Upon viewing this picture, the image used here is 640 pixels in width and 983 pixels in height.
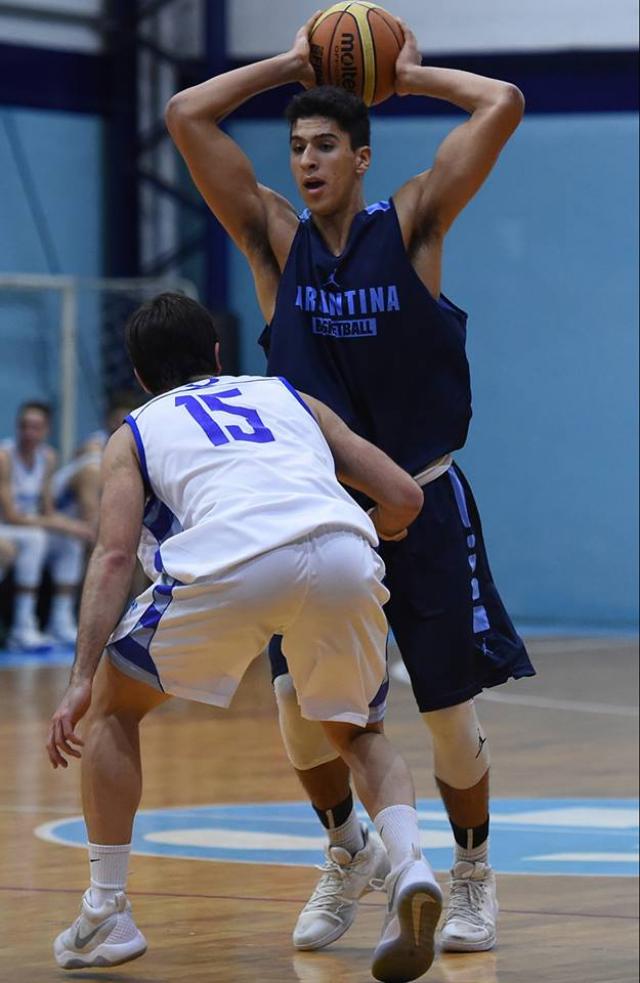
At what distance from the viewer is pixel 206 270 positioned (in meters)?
16.7

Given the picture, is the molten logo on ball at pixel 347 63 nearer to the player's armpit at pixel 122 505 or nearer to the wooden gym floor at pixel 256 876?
the player's armpit at pixel 122 505

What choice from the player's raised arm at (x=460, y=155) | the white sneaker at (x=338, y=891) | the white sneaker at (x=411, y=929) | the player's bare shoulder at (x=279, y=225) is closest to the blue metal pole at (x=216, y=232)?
the player's bare shoulder at (x=279, y=225)

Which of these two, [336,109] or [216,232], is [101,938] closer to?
[336,109]

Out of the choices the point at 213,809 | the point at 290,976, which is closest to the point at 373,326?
the point at 290,976

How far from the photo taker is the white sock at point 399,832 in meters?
4.14

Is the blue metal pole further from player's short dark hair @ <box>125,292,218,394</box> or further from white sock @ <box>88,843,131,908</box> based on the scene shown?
white sock @ <box>88,843,131,908</box>

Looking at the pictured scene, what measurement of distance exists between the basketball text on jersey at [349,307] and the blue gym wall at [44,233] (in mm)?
11034

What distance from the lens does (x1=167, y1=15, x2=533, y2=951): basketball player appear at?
4684 mm

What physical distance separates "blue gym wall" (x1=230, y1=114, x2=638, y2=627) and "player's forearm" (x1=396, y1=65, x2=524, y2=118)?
1097 centimetres

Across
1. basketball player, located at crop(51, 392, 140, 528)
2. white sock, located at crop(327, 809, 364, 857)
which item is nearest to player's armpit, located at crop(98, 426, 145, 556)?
white sock, located at crop(327, 809, 364, 857)

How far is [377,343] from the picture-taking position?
4684 mm

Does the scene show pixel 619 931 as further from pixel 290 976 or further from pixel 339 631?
pixel 339 631

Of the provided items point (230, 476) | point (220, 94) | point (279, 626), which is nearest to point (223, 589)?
point (279, 626)

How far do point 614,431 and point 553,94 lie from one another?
8.73ft
